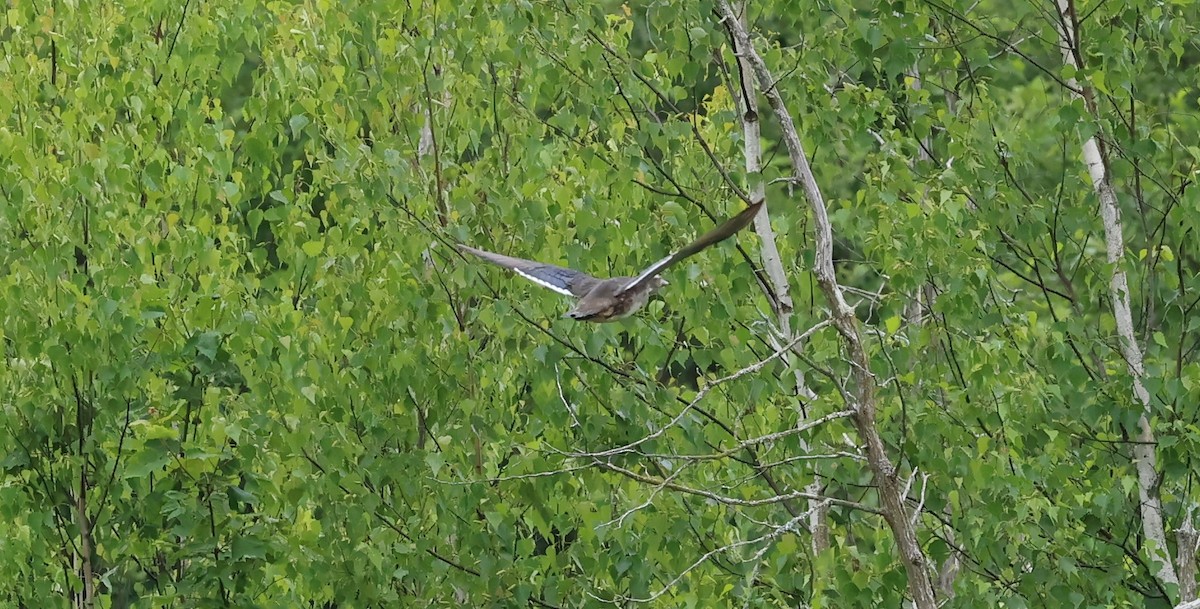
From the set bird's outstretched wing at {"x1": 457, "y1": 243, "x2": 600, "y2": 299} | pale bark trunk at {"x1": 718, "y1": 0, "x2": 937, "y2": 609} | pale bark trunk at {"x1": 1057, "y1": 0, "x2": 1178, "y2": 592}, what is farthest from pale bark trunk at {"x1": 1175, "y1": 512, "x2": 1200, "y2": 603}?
bird's outstretched wing at {"x1": 457, "y1": 243, "x2": 600, "y2": 299}

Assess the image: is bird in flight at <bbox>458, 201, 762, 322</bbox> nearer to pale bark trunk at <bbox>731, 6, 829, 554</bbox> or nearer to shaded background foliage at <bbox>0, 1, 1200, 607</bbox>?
shaded background foliage at <bbox>0, 1, 1200, 607</bbox>

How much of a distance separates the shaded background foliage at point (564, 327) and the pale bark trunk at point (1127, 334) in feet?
0.32

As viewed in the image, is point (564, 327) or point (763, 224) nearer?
point (564, 327)

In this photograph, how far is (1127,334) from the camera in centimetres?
806

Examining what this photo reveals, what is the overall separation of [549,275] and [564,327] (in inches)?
10.6

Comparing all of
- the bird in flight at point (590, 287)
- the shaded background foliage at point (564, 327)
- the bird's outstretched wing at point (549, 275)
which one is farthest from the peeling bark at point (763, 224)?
the bird's outstretched wing at point (549, 275)

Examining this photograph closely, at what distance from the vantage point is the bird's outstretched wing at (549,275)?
7855 millimetres

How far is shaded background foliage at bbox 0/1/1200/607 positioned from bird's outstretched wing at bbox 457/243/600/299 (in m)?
0.20

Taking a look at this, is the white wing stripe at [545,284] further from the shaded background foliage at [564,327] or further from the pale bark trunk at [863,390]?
the pale bark trunk at [863,390]

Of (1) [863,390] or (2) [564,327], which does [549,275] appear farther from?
(1) [863,390]

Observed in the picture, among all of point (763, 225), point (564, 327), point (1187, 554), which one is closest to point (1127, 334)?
point (1187, 554)

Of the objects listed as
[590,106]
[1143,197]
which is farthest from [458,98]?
[1143,197]

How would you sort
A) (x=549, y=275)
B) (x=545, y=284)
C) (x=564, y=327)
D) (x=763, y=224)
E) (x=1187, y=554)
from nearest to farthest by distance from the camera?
(x=1187, y=554) → (x=545, y=284) → (x=549, y=275) → (x=564, y=327) → (x=763, y=224)

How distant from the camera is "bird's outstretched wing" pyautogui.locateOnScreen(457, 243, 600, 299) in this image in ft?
25.8
